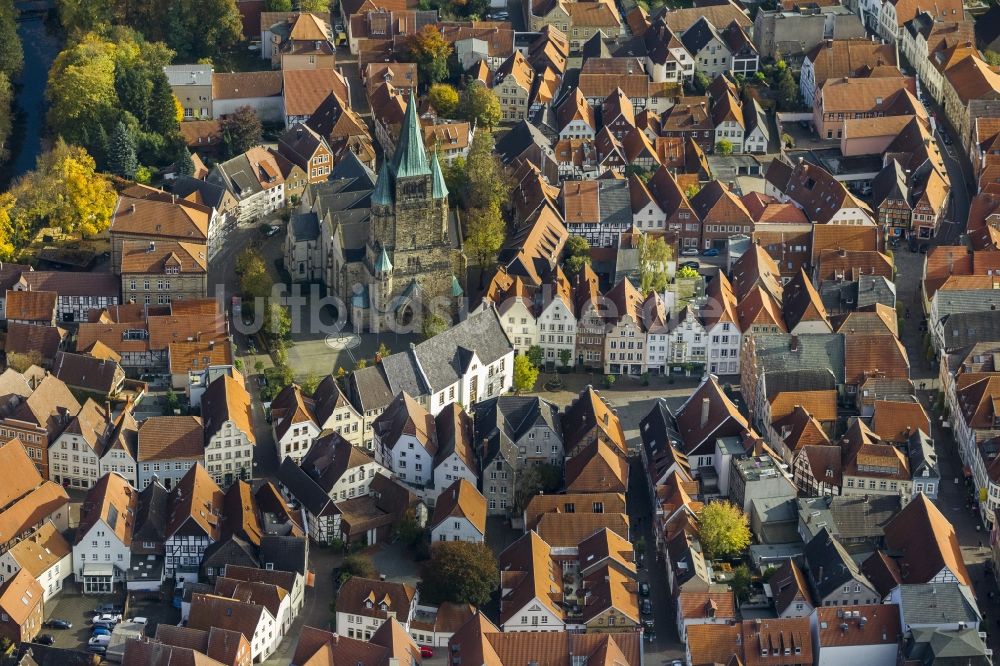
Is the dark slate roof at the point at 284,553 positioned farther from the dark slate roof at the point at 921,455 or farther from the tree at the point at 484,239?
the dark slate roof at the point at 921,455

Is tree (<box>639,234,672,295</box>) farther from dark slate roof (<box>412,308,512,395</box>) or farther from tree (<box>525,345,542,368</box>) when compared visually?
dark slate roof (<box>412,308,512,395</box>)

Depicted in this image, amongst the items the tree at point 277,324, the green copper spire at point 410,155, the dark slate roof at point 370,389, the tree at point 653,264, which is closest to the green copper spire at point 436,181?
the green copper spire at point 410,155

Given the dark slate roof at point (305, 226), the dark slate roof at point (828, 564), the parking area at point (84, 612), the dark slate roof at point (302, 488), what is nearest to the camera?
the parking area at point (84, 612)

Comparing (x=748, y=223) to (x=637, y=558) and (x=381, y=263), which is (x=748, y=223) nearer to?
(x=381, y=263)

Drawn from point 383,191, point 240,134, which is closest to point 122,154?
point 240,134

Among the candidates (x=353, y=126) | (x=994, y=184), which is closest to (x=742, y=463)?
(x=994, y=184)

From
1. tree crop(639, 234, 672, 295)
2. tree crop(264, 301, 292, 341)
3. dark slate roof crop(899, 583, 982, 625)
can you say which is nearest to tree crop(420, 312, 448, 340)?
tree crop(264, 301, 292, 341)
